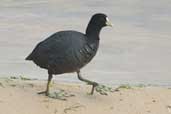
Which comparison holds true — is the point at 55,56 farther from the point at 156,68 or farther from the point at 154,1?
the point at 154,1

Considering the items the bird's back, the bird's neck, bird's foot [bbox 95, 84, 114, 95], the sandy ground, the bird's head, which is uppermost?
the bird's head

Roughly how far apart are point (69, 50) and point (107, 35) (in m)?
5.59

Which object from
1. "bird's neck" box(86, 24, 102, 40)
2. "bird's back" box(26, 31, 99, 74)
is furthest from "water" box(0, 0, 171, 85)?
"bird's back" box(26, 31, 99, 74)

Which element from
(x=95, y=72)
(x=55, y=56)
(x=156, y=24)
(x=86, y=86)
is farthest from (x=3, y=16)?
(x=55, y=56)

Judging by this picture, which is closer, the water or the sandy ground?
the sandy ground

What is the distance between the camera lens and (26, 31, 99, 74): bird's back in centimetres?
703

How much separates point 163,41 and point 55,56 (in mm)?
5277

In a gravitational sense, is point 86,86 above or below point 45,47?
below

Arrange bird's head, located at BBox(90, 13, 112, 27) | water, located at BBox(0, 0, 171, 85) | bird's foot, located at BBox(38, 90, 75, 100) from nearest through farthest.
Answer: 1. bird's foot, located at BBox(38, 90, 75, 100)
2. bird's head, located at BBox(90, 13, 112, 27)
3. water, located at BBox(0, 0, 171, 85)

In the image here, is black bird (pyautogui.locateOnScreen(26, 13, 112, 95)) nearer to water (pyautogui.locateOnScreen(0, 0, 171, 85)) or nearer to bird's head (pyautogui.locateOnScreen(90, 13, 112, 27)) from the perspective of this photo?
bird's head (pyautogui.locateOnScreen(90, 13, 112, 27))

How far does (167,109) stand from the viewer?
7.30 meters

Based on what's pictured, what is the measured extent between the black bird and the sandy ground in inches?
10.8

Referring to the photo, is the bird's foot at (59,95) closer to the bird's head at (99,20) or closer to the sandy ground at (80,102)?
the sandy ground at (80,102)

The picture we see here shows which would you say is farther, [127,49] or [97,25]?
[127,49]
